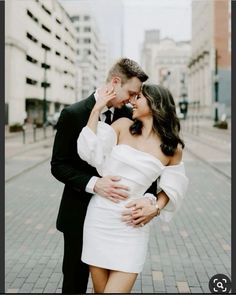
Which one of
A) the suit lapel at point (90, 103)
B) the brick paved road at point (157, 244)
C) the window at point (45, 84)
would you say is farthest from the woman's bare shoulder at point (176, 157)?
the brick paved road at point (157, 244)

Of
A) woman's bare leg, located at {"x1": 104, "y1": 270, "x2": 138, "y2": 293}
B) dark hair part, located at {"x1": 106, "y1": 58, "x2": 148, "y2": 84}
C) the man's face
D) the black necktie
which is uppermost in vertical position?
dark hair part, located at {"x1": 106, "y1": 58, "x2": 148, "y2": 84}

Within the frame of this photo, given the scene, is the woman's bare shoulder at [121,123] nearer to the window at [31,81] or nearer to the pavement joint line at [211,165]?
the window at [31,81]

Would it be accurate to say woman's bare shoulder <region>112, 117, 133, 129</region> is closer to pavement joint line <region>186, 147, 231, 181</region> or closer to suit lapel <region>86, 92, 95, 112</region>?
suit lapel <region>86, 92, 95, 112</region>

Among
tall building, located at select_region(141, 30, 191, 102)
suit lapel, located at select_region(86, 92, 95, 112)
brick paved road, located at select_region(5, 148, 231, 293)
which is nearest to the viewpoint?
suit lapel, located at select_region(86, 92, 95, 112)

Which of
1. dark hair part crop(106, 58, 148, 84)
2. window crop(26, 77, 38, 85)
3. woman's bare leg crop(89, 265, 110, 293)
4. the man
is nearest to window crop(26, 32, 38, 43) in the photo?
window crop(26, 77, 38, 85)

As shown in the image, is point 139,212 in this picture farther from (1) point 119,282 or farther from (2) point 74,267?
(2) point 74,267

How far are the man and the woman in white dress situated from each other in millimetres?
62

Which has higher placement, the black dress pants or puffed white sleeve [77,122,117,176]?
puffed white sleeve [77,122,117,176]

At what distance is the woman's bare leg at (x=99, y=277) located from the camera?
2.36m

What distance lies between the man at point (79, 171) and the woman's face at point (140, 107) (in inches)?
2.7

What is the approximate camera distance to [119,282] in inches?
89.6

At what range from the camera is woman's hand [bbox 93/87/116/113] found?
2293 mm

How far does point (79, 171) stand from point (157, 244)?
3447mm

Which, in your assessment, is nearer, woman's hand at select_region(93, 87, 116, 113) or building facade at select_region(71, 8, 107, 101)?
woman's hand at select_region(93, 87, 116, 113)
